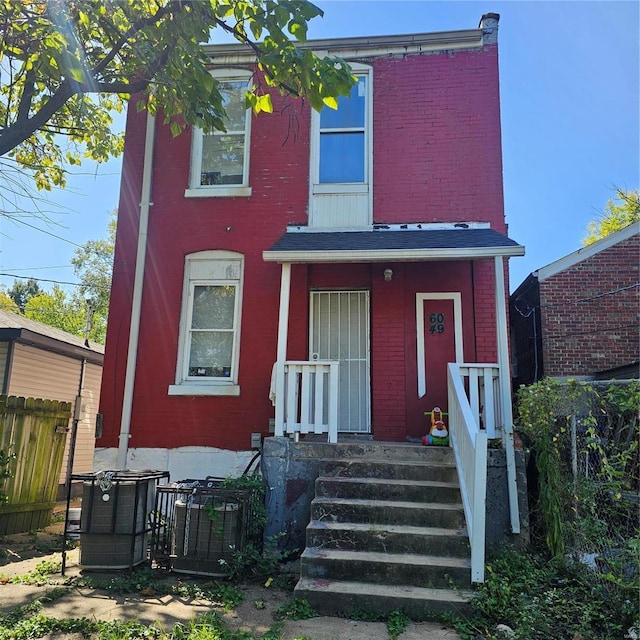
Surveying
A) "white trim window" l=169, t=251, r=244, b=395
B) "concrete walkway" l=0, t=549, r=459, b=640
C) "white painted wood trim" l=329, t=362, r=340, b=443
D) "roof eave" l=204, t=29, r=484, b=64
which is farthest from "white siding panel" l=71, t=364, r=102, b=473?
"white painted wood trim" l=329, t=362, r=340, b=443

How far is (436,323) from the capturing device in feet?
24.4

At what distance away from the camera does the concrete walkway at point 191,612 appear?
3.82m

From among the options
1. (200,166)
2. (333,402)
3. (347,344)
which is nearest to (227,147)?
(200,166)

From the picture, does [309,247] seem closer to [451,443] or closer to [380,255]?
[380,255]

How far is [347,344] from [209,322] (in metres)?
2.14

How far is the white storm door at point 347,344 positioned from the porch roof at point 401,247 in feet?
3.34

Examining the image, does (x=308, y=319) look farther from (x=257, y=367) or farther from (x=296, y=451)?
(x=296, y=451)

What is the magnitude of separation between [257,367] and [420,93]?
→ 16.1 ft

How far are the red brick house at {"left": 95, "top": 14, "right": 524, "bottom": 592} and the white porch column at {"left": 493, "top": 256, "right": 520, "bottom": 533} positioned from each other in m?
0.57

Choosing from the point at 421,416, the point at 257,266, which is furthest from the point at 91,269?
the point at 421,416

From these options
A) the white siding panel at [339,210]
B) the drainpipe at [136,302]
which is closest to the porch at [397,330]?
the white siding panel at [339,210]

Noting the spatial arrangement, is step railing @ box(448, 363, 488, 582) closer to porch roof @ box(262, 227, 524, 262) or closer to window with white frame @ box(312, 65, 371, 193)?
porch roof @ box(262, 227, 524, 262)

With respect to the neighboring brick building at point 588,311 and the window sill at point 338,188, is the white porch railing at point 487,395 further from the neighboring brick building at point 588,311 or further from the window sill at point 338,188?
the neighboring brick building at point 588,311

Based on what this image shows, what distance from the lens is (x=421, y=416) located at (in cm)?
723
